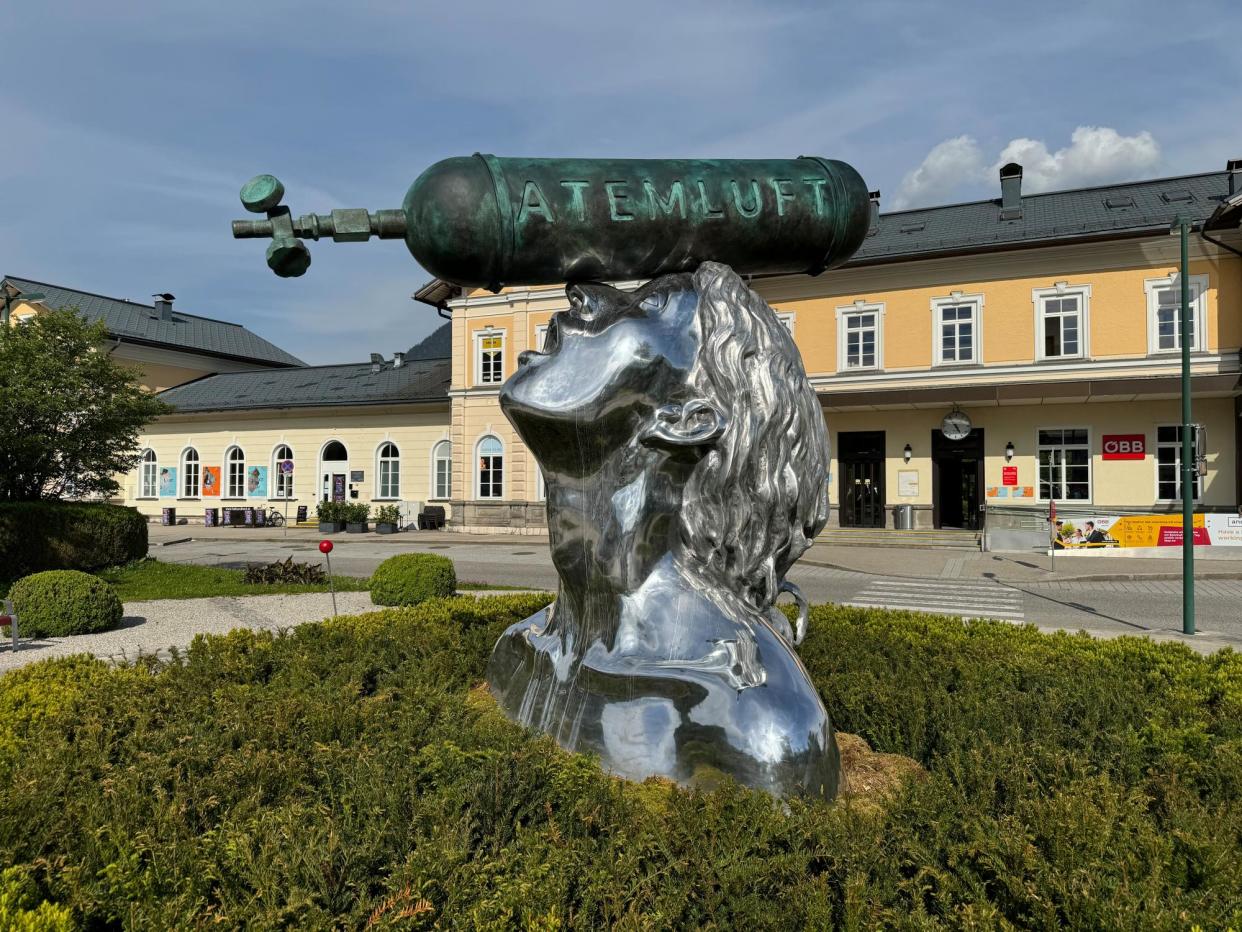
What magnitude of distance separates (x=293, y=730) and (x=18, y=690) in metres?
2.65

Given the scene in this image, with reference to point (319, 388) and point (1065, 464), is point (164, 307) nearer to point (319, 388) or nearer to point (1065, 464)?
point (319, 388)

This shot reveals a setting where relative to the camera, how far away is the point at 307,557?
2083cm

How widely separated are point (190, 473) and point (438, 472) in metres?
12.6

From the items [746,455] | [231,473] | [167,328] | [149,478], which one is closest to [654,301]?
[746,455]

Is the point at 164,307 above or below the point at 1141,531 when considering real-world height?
above

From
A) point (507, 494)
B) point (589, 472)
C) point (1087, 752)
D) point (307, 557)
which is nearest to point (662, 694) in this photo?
point (589, 472)

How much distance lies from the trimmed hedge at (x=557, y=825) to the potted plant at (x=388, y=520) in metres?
26.3

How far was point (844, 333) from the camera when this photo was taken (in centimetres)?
2658

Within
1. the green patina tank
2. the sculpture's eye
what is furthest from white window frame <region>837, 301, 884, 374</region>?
the sculpture's eye

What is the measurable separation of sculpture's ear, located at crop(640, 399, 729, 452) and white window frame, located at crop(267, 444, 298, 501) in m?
33.3

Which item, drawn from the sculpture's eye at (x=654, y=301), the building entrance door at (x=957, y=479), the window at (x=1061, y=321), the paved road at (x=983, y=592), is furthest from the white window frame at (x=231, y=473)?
the sculpture's eye at (x=654, y=301)

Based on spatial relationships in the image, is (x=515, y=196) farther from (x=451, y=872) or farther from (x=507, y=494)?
(x=507, y=494)

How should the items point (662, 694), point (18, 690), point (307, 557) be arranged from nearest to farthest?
point (662, 694) < point (18, 690) < point (307, 557)

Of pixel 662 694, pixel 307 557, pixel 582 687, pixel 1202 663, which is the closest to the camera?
pixel 662 694
